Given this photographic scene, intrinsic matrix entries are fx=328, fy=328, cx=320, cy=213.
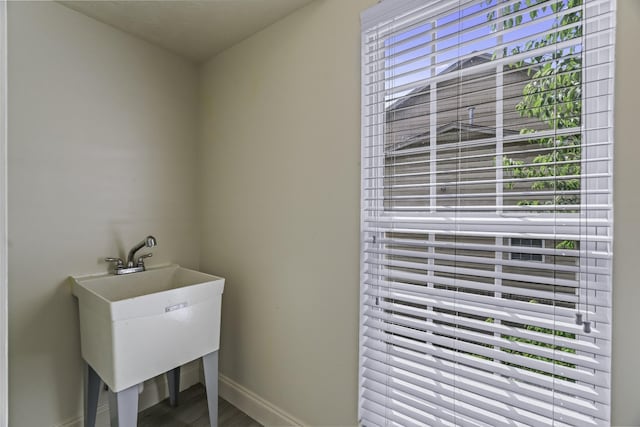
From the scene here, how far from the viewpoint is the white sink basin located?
1415mm

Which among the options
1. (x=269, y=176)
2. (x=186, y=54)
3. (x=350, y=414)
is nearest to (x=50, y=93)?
(x=186, y=54)

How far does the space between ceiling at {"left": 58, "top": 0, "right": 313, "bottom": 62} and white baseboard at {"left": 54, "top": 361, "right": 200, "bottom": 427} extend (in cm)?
205

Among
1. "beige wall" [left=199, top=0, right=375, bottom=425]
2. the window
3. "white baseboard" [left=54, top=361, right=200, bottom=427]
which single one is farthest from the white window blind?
"white baseboard" [left=54, top=361, right=200, bottom=427]

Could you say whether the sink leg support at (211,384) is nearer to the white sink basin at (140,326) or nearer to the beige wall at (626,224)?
the white sink basin at (140,326)

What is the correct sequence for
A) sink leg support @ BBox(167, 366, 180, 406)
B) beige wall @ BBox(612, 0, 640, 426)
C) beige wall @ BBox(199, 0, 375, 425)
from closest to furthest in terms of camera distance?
beige wall @ BBox(612, 0, 640, 426), beige wall @ BBox(199, 0, 375, 425), sink leg support @ BBox(167, 366, 180, 406)

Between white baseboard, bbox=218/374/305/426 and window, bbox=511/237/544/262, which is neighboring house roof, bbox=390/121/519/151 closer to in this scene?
window, bbox=511/237/544/262

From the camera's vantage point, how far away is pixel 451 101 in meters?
1.25

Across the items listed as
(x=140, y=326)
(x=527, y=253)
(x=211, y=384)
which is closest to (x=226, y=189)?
(x=140, y=326)

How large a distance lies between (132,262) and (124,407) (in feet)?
2.55

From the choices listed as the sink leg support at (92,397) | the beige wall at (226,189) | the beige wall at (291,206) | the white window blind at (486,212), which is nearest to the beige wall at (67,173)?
the beige wall at (226,189)

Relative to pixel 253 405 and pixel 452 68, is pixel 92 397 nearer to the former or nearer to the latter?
pixel 253 405

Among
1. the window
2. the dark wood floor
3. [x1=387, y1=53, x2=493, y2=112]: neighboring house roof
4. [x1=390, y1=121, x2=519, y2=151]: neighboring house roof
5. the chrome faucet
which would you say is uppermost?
[x1=387, y1=53, x2=493, y2=112]: neighboring house roof

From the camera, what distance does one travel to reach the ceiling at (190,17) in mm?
1652

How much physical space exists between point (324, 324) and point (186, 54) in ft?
6.29
